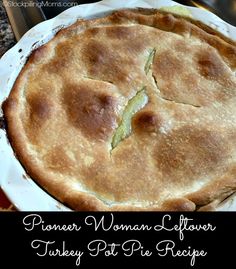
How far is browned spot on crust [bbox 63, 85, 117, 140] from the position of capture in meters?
1.39

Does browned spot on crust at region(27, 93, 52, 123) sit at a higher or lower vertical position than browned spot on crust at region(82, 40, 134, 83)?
lower

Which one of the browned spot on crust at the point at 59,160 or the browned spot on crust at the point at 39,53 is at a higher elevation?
the browned spot on crust at the point at 39,53

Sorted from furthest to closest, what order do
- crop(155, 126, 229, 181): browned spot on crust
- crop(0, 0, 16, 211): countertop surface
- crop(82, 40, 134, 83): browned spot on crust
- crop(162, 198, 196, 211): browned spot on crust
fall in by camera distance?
crop(0, 0, 16, 211): countertop surface
crop(82, 40, 134, 83): browned spot on crust
crop(155, 126, 229, 181): browned spot on crust
crop(162, 198, 196, 211): browned spot on crust

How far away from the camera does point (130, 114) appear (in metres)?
1.45

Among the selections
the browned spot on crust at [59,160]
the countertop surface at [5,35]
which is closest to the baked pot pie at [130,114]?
the browned spot on crust at [59,160]

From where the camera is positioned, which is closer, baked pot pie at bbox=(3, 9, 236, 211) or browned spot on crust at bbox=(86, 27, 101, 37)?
baked pot pie at bbox=(3, 9, 236, 211)

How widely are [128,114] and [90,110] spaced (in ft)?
0.41

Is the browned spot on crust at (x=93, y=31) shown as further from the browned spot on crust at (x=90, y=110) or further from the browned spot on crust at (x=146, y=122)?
the browned spot on crust at (x=146, y=122)

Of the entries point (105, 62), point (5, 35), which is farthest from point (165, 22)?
point (5, 35)

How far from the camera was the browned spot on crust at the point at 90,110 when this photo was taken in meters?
A: 1.39

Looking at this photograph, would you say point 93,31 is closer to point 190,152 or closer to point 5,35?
point 5,35

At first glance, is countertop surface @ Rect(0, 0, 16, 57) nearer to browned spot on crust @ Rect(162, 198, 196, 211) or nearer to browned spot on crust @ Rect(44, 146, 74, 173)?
browned spot on crust @ Rect(44, 146, 74, 173)

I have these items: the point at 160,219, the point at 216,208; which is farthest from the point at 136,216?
the point at 216,208

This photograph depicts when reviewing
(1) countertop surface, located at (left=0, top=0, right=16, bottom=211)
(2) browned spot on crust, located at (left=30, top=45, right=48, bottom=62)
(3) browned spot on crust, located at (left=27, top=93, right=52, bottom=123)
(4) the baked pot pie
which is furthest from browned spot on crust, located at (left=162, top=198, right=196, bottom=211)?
(1) countertop surface, located at (left=0, top=0, right=16, bottom=211)
